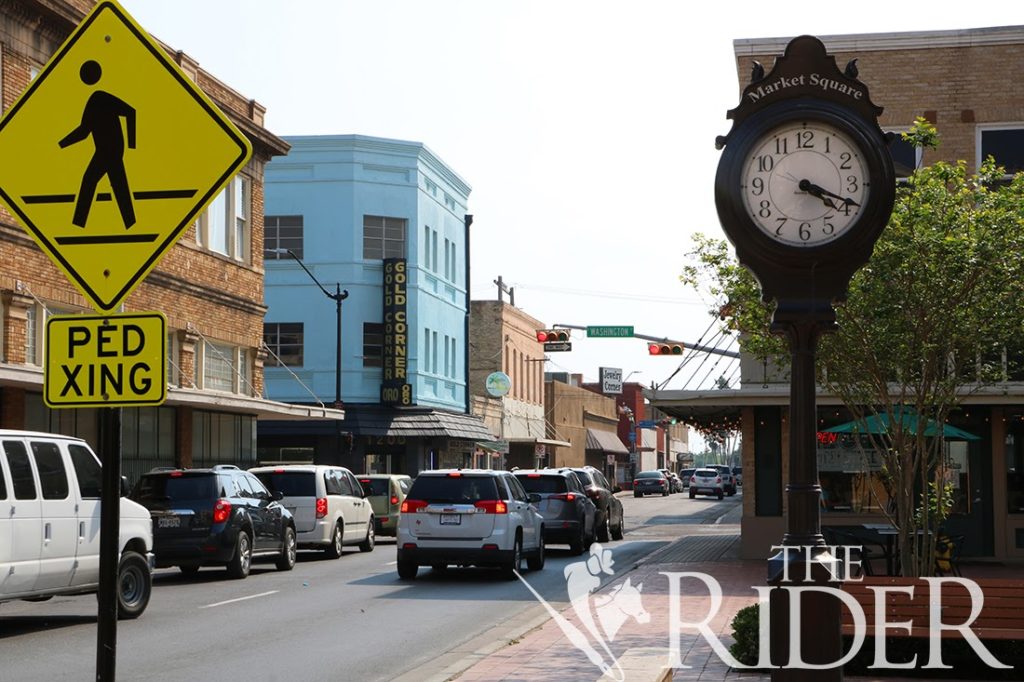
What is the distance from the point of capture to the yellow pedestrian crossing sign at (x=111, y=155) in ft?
16.3

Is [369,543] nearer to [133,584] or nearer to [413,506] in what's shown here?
[413,506]

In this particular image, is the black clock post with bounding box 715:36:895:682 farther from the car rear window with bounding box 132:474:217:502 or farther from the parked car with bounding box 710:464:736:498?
the parked car with bounding box 710:464:736:498

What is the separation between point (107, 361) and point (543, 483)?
23.4m

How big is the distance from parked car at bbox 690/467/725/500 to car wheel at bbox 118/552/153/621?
58.2m

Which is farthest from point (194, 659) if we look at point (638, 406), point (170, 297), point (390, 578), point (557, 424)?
point (638, 406)

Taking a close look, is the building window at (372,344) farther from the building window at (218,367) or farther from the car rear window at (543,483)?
the car rear window at (543,483)

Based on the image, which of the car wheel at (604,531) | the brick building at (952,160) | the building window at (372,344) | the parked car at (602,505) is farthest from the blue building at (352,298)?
the brick building at (952,160)

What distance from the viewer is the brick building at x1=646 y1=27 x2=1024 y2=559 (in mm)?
25281

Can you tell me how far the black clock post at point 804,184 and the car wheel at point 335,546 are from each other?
20.8 metres

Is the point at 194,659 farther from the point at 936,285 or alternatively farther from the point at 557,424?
the point at 557,424

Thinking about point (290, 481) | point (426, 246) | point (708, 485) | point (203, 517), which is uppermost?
point (426, 246)

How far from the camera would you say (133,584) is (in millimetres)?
16219

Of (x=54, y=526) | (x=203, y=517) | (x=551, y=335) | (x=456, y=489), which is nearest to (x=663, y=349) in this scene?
(x=551, y=335)

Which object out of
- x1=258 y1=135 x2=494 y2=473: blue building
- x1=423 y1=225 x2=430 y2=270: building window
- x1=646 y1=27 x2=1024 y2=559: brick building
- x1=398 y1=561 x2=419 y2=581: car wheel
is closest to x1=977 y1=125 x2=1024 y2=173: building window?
x1=646 y1=27 x2=1024 y2=559: brick building
